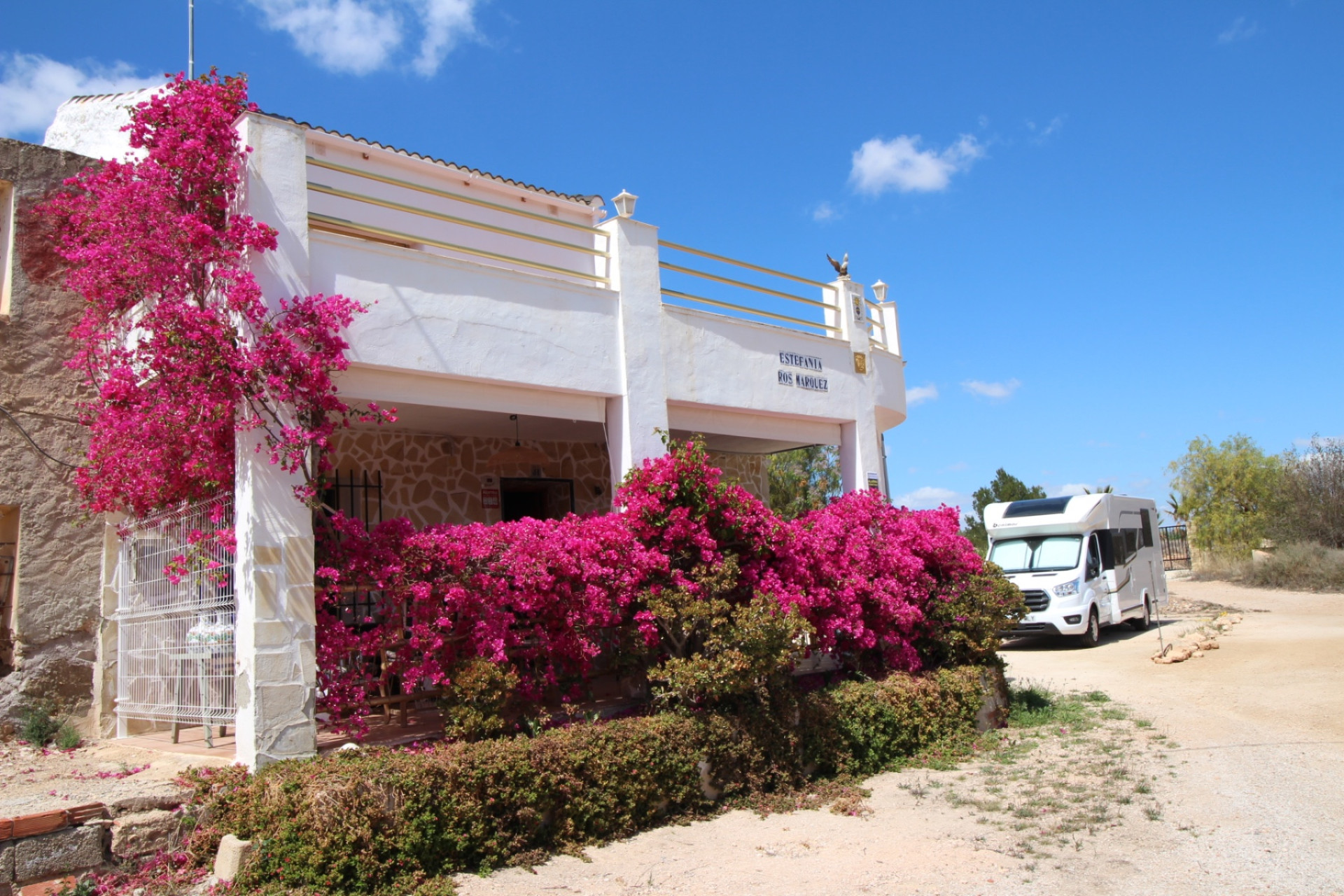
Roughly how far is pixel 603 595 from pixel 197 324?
3.60 m

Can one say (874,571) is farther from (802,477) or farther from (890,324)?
(802,477)

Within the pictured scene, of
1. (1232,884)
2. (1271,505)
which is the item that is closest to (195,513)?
(1232,884)

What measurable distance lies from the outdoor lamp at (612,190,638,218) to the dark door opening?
166 inches

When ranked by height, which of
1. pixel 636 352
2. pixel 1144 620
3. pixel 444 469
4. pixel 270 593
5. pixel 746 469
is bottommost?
pixel 1144 620

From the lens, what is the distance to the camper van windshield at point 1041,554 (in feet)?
60.3

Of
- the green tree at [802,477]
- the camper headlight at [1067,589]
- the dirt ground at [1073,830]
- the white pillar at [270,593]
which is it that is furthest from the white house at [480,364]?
the green tree at [802,477]

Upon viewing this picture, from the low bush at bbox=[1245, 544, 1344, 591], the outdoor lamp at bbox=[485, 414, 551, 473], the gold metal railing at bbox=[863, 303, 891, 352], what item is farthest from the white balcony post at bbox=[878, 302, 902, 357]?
the low bush at bbox=[1245, 544, 1344, 591]

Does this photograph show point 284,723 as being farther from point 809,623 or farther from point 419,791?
point 809,623

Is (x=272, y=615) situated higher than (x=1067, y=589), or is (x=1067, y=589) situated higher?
(x=272, y=615)

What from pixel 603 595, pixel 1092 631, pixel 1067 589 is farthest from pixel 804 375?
pixel 1092 631

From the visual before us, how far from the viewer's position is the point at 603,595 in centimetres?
774

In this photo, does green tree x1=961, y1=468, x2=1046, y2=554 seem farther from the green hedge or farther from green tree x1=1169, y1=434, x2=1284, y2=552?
the green hedge

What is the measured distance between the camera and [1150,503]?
21328 millimetres

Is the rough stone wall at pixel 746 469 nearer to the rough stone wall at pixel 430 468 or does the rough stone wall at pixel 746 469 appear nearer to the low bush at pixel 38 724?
the rough stone wall at pixel 430 468
